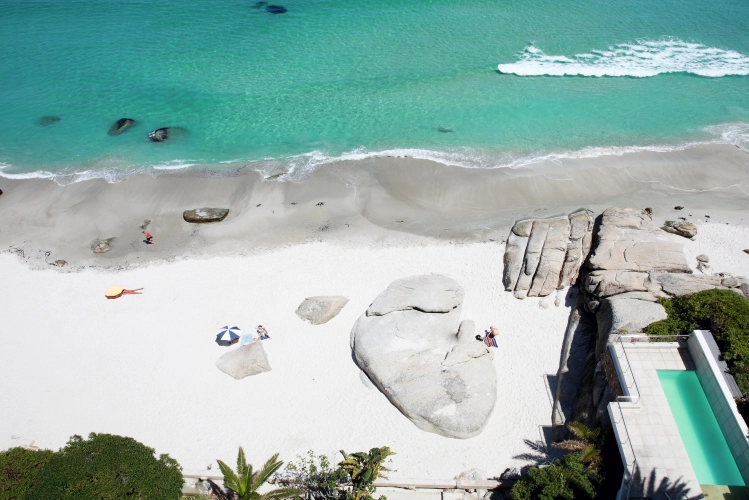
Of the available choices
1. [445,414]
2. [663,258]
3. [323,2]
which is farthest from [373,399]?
[323,2]

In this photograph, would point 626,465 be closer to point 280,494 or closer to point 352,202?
point 280,494

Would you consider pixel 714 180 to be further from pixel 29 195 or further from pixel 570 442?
pixel 29 195

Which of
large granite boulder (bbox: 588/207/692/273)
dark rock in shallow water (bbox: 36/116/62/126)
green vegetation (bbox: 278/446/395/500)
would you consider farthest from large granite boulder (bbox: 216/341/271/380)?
dark rock in shallow water (bbox: 36/116/62/126)

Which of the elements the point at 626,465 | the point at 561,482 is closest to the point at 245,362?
the point at 561,482

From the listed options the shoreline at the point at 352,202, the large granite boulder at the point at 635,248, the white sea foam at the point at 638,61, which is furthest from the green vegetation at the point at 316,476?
the white sea foam at the point at 638,61

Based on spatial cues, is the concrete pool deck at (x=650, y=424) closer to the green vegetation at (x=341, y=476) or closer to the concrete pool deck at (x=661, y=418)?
the concrete pool deck at (x=661, y=418)

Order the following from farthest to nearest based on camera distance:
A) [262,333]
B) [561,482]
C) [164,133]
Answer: [164,133] < [262,333] < [561,482]
